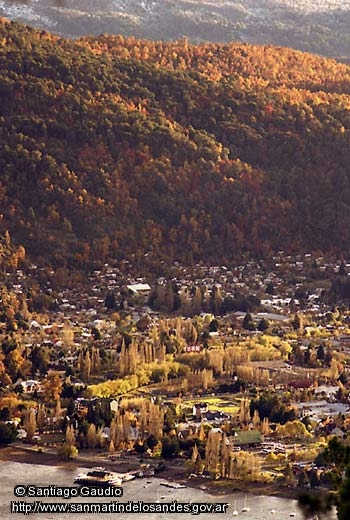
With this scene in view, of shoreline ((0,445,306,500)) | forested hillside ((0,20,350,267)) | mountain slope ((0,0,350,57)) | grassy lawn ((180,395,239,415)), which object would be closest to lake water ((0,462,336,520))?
shoreline ((0,445,306,500))

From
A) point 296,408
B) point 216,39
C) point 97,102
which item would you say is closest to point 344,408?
point 296,408

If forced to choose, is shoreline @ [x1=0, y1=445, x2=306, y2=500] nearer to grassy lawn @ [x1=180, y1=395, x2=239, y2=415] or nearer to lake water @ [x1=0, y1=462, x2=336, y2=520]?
lake water @ [x1=0, y1=462, x2=336, y2=520]

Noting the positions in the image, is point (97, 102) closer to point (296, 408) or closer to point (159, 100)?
point (159, 100)

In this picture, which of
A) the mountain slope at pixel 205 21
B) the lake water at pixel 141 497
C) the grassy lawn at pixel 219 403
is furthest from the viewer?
the mountain slope at pixel 205 21

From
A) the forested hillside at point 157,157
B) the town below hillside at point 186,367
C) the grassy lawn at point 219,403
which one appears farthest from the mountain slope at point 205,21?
the grassy lawn at point 219,403

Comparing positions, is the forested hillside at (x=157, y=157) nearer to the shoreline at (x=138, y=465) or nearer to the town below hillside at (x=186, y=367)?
the town below hillside at (x=186, y=367)

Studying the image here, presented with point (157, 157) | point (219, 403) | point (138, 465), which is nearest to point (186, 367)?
point (219, 403)
